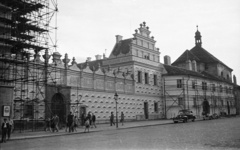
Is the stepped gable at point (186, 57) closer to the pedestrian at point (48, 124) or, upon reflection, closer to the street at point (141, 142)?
the pedestrian at point (48, 124)

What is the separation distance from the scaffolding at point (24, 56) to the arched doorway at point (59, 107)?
5.38 ft

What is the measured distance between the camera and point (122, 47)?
53312mm

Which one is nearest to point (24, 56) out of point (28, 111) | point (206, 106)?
point (28, 111)

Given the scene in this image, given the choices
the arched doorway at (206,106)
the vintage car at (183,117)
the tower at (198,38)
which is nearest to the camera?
the vintage car at (183,117)

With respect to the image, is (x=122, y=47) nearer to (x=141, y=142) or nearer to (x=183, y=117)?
(x=183, y=117)

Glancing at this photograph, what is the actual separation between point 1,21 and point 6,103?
7.21 m

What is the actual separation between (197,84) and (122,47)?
18.8 metres

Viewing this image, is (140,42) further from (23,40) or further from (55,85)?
(23,40)

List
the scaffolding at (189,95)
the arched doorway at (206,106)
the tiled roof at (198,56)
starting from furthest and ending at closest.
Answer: the tiled roof at (198,56) < the arched doorway at (206,106) < the scaffolding at (189,95)

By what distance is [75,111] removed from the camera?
120 ft

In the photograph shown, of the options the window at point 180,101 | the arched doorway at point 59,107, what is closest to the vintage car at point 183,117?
the window at point 180,101

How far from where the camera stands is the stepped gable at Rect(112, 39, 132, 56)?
5169 cm

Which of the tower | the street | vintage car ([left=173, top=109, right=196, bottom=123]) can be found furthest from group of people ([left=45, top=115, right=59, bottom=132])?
the tower

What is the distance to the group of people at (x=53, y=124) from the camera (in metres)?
27.9
